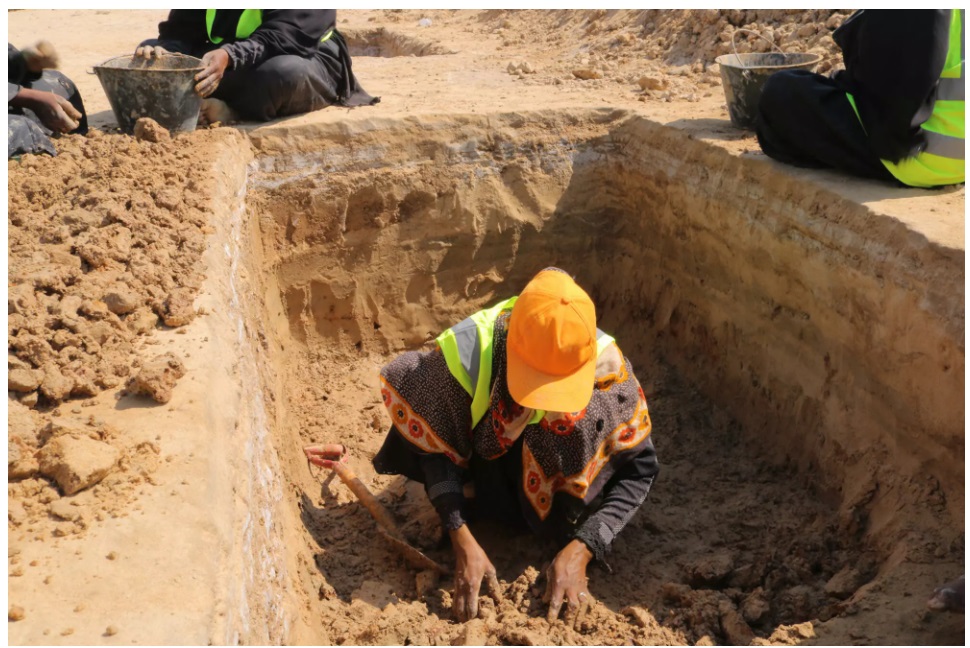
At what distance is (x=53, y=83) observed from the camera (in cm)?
450

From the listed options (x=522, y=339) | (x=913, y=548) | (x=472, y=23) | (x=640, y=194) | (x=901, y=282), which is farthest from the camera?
(x=472, y=23)

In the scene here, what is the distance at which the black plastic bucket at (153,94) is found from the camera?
4.30 m

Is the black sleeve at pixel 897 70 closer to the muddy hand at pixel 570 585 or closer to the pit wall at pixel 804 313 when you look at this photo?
the pit wall at pixel 804 313

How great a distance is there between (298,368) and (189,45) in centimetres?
197

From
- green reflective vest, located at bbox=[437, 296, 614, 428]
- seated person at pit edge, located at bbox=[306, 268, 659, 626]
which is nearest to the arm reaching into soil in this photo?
seated person at pit edge, located at bbox=[306, 268, 659, 626]

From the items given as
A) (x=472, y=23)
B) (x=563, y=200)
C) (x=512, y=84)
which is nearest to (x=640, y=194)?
(x=563, y=200)

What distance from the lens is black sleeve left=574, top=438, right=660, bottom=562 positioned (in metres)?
3.04

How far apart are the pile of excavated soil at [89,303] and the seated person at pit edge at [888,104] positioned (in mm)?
2594

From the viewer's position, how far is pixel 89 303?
284 cm

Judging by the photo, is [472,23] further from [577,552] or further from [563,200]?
[577,552]

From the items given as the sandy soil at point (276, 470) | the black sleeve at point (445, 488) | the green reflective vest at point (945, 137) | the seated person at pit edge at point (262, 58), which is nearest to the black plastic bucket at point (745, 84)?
the sandy soil at point (276, 470)

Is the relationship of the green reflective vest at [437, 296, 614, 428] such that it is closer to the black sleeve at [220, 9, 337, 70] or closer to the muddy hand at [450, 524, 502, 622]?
the muddy hand at [450, 524, 502, 622]

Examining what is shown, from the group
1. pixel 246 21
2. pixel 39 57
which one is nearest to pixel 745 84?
pixel 246 21

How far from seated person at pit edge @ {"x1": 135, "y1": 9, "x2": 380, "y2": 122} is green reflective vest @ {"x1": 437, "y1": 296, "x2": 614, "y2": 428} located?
230cm
